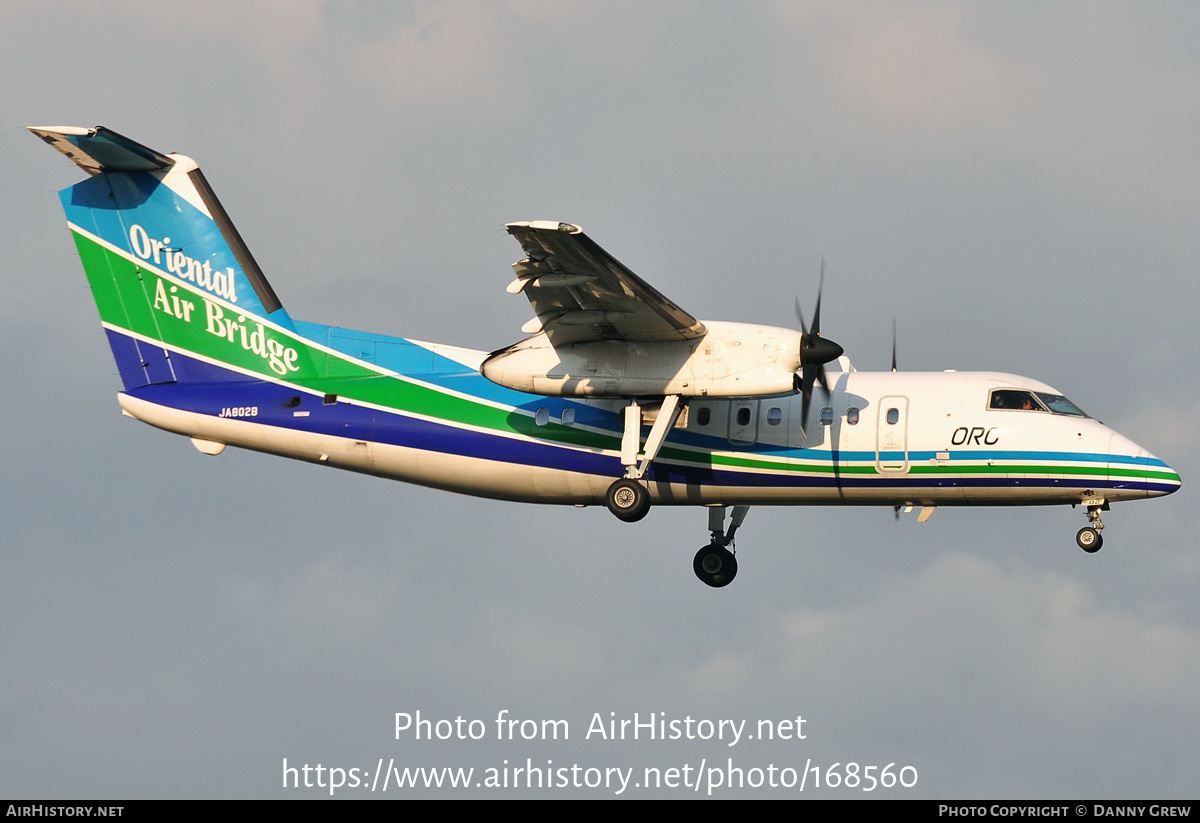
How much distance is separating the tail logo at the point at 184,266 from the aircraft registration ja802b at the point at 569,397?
0.10ft

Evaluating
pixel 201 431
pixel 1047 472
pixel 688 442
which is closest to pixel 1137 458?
pixel 1047 472

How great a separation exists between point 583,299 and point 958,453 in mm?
5499

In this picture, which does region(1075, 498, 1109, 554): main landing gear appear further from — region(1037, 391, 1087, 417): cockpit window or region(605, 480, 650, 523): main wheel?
region(605, 480, 650, 523): main wheel

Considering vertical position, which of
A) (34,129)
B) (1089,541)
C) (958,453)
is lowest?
(1089,541)

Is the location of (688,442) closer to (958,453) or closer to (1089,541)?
(958,453)

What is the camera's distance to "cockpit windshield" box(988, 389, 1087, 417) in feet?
67.0

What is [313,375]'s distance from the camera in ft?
73.2

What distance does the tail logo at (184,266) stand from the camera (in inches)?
905

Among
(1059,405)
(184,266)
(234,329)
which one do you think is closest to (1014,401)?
(1059,405)

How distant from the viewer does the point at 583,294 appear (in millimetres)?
19422

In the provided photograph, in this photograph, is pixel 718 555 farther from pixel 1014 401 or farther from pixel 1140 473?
pixel 1140 473

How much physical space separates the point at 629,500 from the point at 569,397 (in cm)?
169

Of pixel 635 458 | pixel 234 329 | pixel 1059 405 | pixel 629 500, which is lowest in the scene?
pixel 629 500

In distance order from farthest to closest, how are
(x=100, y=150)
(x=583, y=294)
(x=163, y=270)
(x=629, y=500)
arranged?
(x=163, y=270)
(x=100, y=150)
(x=629, y=500)
(x=583, y=294)
